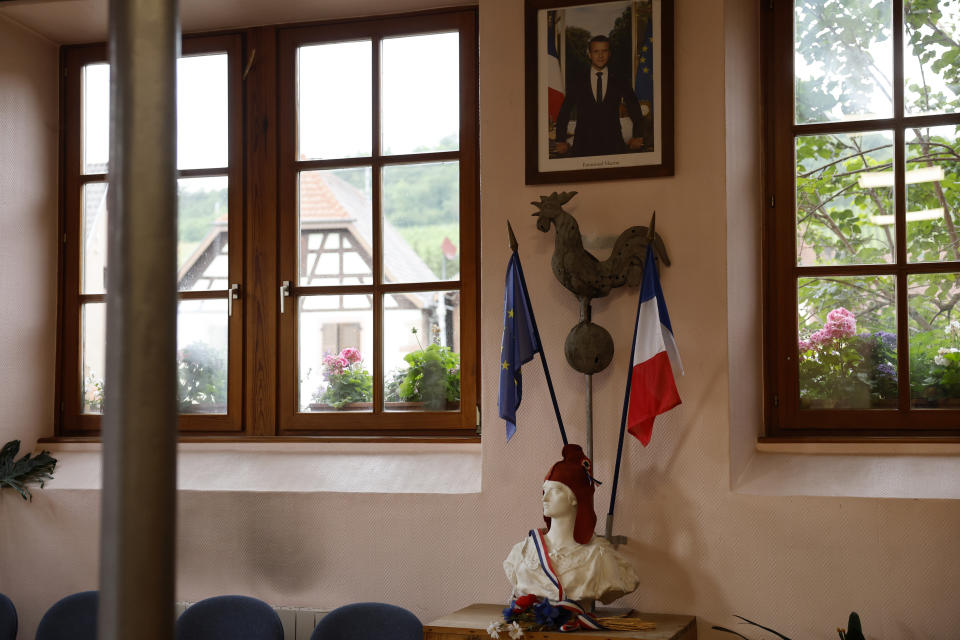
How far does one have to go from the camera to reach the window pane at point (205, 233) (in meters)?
4.25

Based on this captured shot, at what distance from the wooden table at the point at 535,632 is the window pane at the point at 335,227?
1.56 meters

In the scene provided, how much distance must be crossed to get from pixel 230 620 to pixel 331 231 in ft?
5.39

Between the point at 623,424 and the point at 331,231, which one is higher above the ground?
the point at 331,231

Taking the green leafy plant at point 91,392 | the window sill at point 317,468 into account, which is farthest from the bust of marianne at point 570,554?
the green leafy plant at point 91,392

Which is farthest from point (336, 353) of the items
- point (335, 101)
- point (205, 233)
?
point (335, 101)

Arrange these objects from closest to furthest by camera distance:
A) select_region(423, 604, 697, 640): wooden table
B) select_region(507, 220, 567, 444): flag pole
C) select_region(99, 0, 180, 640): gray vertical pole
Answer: select_region(99, 0, 180, 640): gray vertical pole
select_region(423, 604, 697, 640): wooden table
select_region(507, 220, 567, 444): flag pole

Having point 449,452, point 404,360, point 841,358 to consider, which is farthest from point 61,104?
point 841,358

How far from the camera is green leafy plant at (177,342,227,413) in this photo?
4.21m

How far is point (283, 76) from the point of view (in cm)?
421

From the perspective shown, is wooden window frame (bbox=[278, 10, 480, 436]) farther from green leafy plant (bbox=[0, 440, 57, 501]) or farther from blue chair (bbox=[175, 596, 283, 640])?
green leafy plant (bbox=[0, 440, 57, 501])

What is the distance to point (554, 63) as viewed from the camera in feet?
11.3

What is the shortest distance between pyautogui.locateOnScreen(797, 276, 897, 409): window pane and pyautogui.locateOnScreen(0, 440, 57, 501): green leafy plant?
10.2 ft

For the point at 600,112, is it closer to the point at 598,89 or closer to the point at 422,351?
the point at 598,89

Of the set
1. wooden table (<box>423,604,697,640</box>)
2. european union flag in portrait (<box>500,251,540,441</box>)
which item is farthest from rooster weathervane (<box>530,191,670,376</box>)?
wooden table (<box>423,604,697,640</box>)
